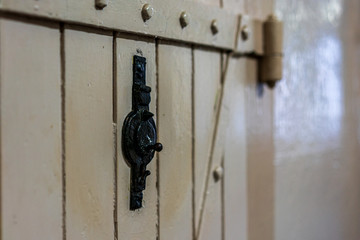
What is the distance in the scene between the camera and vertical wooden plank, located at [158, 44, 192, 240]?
71 centimetres

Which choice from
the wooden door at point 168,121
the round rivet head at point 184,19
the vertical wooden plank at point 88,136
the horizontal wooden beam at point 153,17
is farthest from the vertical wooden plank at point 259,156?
the vertical wooden plank at point 88,136

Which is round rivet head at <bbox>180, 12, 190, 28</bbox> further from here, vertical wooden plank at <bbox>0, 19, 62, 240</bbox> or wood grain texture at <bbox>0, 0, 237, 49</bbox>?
vertical wooden plank at <bbox>0, 19, 62, 240</bbox>

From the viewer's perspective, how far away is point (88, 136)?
58cm

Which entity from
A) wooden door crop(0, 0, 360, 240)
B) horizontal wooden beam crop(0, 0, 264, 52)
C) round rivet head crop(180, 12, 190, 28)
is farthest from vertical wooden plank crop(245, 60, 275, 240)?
round rivet head crop(180, 12, 190, 28)

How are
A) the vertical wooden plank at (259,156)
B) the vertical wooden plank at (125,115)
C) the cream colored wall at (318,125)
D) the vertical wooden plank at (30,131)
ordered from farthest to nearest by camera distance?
the cream colored wall at (318,125)
the vertical wooden plank at (259,156)
the vertical wooden plank at (125,115)
the vertical wooden plank at (30,131)

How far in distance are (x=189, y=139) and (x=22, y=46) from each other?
347mm

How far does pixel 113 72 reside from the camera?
620 millimetres

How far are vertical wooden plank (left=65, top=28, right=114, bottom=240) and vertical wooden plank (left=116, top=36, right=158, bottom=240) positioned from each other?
2 cm

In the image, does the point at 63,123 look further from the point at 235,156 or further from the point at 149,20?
the point at 235,156

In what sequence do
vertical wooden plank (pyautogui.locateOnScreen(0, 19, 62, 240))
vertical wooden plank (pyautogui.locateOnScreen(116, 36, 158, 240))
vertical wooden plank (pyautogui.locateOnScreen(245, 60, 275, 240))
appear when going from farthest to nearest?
1. vertical wooden plank (pyautogui.locateOnScreen(245, 60, 275, 240))
2. vertical wooden plank (pyautogui.locateOnScreen(116, 36, 158, 240))
3. vertical wooden plank (pyautogui.locateOnScreen(0, 19, 62, 240))

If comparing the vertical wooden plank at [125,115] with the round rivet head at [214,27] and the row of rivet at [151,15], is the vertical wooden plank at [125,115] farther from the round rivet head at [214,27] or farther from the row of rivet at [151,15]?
the round rivet head at [214,27]

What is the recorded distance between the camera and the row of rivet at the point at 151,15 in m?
0.58

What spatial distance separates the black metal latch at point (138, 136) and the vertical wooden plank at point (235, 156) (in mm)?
228

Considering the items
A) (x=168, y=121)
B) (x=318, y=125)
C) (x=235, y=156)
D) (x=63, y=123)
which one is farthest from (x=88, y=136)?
(x=318, y=125)
